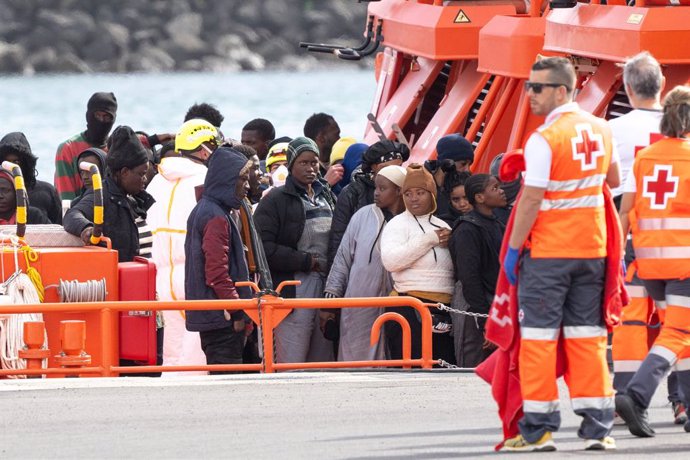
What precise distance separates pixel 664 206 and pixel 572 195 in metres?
0.73

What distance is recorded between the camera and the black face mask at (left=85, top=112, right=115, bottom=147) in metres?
14.8

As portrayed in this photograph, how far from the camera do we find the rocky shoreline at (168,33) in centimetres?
9112

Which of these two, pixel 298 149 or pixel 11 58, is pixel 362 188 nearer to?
pixel 298 149

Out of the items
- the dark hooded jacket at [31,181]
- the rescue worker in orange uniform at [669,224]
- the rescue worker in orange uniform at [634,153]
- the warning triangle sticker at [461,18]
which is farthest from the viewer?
the warning triangle sticker at [461,18]

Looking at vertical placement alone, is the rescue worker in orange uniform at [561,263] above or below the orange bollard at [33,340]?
above

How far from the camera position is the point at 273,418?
984 cm

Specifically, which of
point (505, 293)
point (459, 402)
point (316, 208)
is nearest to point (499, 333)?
point (505, 293)

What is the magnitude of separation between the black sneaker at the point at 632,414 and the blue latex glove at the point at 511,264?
774 mm

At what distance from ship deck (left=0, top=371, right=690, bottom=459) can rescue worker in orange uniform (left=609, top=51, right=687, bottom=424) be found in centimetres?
29

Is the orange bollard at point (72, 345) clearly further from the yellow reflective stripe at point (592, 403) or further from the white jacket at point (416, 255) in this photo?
the yellow reflective stripe at point (592, 403)

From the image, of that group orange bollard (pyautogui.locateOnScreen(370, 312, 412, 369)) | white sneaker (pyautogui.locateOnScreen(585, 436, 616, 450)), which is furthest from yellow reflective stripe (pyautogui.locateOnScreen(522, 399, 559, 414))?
orange bollard (pyautogui.locateOnScreen(370, 312, 412, 369))

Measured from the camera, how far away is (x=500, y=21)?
15.7m

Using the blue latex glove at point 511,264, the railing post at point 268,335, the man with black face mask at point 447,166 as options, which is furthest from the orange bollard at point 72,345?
the blue latex glove at point 511,264

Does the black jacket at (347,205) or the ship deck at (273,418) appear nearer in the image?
the ship deck at (273,418)
